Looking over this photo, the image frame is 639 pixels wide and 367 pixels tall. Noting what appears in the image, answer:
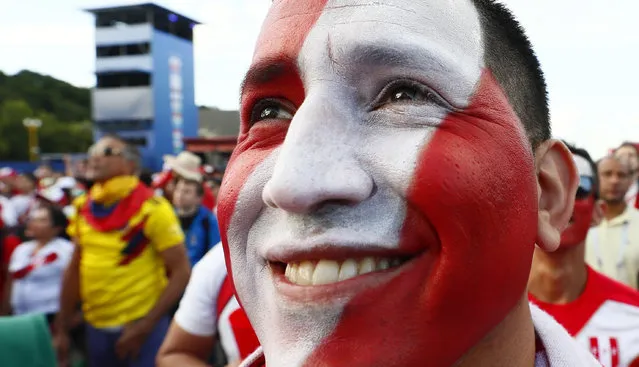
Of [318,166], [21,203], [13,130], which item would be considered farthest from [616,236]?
[13,130]

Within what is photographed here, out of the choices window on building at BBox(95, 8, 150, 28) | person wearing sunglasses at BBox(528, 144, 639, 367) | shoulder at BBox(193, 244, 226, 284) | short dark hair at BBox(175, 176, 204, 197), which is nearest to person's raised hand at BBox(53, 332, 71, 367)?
short dark hair at BBox(175, 176, 204, 197)

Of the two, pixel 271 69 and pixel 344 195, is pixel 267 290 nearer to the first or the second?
pixel 344 195

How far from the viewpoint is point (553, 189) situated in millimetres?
1224

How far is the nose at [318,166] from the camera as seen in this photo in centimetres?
94

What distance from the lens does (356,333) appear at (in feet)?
3.05

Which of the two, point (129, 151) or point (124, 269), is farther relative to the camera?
point (129, 151)

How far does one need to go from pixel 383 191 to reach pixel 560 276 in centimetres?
181

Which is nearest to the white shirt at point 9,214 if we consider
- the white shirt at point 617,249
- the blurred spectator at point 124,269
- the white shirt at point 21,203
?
the white shirt at point 21,203

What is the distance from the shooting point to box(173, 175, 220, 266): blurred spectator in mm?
4793

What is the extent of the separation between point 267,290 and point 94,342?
3.31 metres

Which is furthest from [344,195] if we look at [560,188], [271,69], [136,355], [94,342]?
[94,342]

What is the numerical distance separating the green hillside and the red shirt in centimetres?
4365

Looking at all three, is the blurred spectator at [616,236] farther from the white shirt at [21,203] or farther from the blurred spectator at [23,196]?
the white shirt at [21,203]

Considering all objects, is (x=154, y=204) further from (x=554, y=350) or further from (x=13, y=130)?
(x=13, y=130)
